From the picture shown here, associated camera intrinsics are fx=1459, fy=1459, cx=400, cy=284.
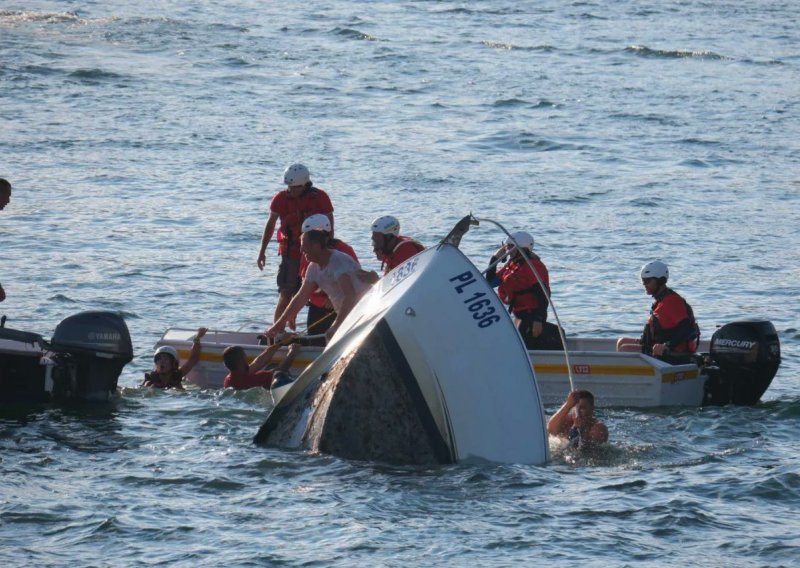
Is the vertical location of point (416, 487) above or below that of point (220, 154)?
below

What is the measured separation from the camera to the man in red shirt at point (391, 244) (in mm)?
12383

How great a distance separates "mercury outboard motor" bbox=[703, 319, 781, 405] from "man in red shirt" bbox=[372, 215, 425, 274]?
2.70 m

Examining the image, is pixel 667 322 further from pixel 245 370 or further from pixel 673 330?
pixel 245 370

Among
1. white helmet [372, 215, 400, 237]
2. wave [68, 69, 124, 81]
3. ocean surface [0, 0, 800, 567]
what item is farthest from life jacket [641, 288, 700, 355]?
wave [68, 69, 124, 81]

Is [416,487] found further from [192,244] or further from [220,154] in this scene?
[220,154]

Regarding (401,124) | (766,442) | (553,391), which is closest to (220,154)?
(401,124)

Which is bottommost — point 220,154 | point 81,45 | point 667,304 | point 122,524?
point 122,524

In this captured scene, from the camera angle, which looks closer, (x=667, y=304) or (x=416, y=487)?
(x=416, y=487)

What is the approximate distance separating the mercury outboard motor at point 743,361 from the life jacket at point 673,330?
0.33m

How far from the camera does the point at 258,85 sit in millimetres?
30219

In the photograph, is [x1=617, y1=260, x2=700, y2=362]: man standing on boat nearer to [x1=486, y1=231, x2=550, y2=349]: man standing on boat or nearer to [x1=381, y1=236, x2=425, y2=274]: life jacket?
[x1=486, y1=231, x2=550, y2=349]: man standing on boat

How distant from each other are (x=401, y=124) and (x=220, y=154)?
3857 mm

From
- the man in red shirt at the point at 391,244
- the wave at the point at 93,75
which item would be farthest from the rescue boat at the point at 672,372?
the wave at the point at 93,75

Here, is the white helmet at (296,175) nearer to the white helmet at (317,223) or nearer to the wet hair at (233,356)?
the white helmet at (317,223)
